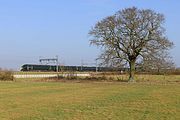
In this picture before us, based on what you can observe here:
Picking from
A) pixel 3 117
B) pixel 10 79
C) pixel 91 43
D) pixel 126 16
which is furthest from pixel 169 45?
pixel 3 117

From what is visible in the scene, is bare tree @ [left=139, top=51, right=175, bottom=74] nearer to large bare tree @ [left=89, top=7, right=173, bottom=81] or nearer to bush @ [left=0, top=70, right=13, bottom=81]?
large bare tree @ [left=89, top=7, right=173, bottom=81]

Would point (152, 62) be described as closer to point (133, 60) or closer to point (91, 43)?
point (133, 60)

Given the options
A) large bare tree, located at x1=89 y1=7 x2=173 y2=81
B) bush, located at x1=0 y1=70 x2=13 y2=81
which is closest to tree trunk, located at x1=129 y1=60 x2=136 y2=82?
large bare tree, located at x1=89 y1=7 x2=173 y2=81

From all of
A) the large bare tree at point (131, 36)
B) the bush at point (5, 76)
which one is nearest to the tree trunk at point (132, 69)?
the large bare tree at point (131, 36)

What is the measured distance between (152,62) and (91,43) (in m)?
8.98

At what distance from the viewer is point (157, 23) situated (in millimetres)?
54188

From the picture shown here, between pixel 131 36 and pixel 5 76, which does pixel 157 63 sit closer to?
pixel 131 36

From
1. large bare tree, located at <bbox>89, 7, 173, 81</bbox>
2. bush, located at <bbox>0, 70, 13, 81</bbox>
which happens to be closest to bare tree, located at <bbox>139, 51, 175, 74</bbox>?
large bare tree, located at <bbox>89, 7, 173, 81</bbox>

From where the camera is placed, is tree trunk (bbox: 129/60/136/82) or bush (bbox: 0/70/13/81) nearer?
tree trunk (bbox: 129/60/136/82)

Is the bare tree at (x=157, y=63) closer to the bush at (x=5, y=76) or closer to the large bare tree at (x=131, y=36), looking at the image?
the large bare tree at (x=131, y=36)

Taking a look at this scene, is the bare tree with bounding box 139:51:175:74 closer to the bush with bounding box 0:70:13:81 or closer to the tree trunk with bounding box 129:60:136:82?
the tree trunk with bounding box 129:60:136:82

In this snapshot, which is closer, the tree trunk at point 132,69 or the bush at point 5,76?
the tree trunk at point 132,69

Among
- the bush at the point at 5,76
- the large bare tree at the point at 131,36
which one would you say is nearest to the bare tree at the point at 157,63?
the large bare tree at the point at 131,36

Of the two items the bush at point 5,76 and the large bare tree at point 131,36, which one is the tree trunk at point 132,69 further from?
the bush at point 5,76
